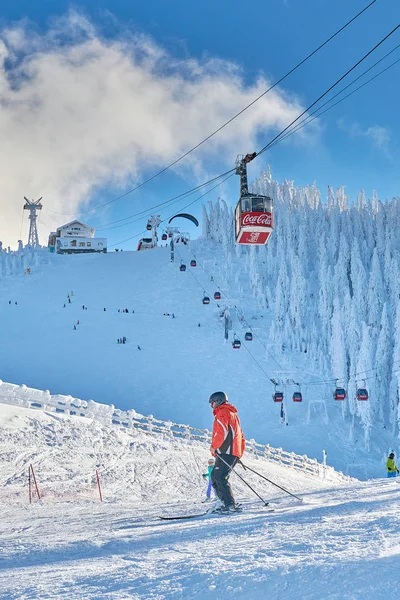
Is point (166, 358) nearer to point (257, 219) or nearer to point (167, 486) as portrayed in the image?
point (257, 219)

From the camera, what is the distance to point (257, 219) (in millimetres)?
16031

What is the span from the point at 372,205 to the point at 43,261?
6579cm

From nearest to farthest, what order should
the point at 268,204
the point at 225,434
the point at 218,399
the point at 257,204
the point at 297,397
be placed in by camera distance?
the point at 225,434, the point at 218,399, the point at 257,204, the point at 268,204, the point at 297,397

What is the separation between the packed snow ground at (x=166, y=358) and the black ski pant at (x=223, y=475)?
28108 mm

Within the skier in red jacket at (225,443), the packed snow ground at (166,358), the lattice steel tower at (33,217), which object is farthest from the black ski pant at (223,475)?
the lattice steel tower at (33,217)

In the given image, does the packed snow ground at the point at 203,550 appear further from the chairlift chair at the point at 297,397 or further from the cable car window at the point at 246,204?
the chairlift chair at the point at 297,397

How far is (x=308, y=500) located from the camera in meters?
8.08

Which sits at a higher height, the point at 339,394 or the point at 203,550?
the point at 203,550

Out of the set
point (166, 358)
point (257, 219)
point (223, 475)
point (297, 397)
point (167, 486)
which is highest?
point (257, 219)

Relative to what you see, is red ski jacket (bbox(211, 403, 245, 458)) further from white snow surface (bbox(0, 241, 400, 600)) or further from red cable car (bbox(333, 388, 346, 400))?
red cable car (bbox(333, 388, 346, 400))

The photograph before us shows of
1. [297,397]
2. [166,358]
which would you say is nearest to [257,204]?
[297,397]

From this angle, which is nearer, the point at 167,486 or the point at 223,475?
the point at 223,475

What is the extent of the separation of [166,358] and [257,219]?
30112mm

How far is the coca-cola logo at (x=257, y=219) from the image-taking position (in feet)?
52.2
